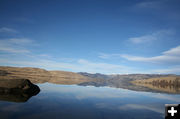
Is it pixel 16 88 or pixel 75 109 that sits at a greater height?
pixel 16 88

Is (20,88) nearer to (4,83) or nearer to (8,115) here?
(4,83)

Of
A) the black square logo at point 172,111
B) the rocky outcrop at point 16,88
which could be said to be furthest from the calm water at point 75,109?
the black square logo at point 172,111

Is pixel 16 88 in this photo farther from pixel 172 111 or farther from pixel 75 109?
pixel 172 111

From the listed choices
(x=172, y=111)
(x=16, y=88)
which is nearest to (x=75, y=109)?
(x=172, y=111)

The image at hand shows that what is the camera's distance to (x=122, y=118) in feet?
51.7

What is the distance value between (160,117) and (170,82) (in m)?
192

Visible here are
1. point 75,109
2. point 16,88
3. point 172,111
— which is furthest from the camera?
point 16,88

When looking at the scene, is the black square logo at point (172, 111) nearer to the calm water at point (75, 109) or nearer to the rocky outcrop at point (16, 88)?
the calm water at point (75, 109)

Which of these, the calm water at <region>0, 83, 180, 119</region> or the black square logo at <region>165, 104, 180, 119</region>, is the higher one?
the black square logo at <region>165, 104, 180, 119</region>

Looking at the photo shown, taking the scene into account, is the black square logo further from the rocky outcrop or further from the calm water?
the rocky outcrop

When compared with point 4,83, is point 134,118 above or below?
below

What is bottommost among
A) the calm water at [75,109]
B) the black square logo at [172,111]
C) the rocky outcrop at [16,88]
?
the calm water at [75,109]

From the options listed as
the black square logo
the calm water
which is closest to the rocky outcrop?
the calm water

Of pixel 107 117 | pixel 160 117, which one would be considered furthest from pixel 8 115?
pixel 160 117
